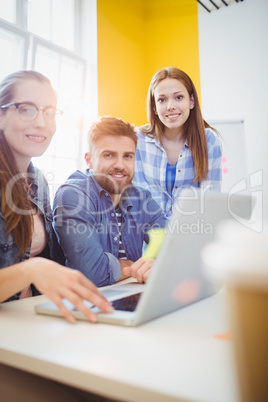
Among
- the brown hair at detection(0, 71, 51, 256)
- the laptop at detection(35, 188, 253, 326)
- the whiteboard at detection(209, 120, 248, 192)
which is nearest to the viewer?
the laptop at detection(35, 188, 253, 326)

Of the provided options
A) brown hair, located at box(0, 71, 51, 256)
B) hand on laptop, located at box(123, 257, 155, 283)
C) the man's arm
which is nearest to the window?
the man's arm

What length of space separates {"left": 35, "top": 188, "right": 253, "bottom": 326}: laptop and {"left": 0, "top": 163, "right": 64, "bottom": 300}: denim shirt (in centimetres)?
35

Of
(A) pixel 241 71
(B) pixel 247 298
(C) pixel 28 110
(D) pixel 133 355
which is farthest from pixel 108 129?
(A) pixel 241 71

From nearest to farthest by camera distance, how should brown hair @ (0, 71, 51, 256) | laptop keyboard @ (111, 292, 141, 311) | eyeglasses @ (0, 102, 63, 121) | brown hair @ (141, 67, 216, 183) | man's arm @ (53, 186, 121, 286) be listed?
laptop keyboard @ (111, 292, 141, 311)
brown hair @ (0, 71, 51, 256)
man's arm @ (53, 186, 121, 286)
eyeglasses @ (0, 102, 63, 121)
brown hair @ (141, 67, 216, 183)

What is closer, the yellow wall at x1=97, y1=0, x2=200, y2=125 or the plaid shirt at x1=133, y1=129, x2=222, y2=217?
the plaid shirt at x1=133, y1=129, x2=222, y2=217

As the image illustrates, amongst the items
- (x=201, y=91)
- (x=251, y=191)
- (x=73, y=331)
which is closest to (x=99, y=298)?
(x=73, y=331)

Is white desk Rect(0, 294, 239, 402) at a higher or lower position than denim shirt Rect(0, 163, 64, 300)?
lower

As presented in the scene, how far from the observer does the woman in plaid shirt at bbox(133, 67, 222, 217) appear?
2117mm

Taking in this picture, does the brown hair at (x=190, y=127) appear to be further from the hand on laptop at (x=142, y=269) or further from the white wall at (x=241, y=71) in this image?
the white wall at (x=241, y=71)

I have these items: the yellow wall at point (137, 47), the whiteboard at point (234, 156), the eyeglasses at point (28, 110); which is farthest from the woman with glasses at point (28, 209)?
the whiteboard at point (234, 156)

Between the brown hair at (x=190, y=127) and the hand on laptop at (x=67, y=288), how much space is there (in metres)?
1.50

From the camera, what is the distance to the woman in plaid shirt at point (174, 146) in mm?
2117

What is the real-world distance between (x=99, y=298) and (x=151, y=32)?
15.1 feet

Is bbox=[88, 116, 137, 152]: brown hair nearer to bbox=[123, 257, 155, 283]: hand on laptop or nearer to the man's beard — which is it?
the man's beard
